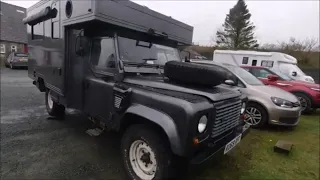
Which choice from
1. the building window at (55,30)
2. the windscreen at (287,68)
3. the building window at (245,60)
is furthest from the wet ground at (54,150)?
the building window at (245,60)

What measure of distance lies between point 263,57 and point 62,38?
1366 centimetres

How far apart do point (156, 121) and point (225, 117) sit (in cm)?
95

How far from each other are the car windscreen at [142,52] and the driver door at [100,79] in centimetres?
17

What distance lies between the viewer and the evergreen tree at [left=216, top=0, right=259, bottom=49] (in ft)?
111

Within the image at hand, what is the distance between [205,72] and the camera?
2820 millimetres

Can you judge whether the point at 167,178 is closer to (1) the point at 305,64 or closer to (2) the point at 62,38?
(2) the point at 62,38

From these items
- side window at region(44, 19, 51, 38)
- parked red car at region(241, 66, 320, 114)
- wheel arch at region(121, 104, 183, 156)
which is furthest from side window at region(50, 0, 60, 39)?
parked red car at region(241, 66, 320, 114)

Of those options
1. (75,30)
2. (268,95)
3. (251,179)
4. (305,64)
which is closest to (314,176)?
(251,179)

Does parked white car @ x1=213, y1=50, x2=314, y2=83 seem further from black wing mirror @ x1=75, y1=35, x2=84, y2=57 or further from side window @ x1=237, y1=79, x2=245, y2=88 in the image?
black wing mirror @ x1=75, y1=35, x2=84, y2=57

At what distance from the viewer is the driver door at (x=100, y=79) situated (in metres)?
3.35

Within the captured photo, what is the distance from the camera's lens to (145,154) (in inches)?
110

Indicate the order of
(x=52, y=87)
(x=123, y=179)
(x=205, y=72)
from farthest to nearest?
(x=52, y=87) < (x=123, y=179) < (x=205, y=72)

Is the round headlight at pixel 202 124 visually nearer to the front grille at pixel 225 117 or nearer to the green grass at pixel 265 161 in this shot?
the front grille at pixel 225 117

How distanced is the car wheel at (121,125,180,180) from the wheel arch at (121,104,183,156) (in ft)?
0.36
